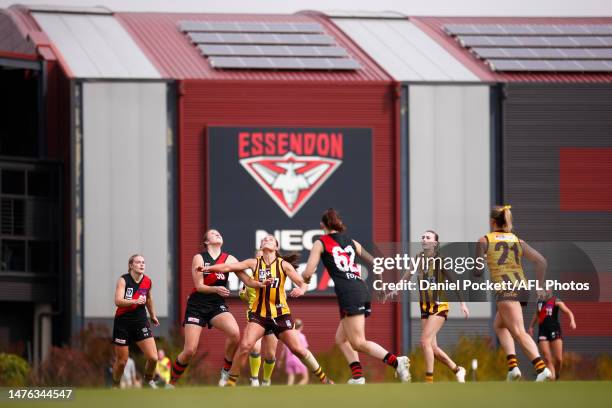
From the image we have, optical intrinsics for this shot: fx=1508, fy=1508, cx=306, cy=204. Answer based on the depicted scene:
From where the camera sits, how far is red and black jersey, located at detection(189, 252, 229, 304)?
19.2 meters

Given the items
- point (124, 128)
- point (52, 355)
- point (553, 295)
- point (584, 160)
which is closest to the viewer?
point (553, 295)

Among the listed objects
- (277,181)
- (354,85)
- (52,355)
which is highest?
(354,85)

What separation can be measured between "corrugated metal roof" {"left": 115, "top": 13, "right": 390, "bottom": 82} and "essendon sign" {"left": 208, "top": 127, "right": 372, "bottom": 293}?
1.50m

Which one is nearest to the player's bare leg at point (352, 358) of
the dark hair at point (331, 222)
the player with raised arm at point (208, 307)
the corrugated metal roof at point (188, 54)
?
the dark hair at point (331, 222)

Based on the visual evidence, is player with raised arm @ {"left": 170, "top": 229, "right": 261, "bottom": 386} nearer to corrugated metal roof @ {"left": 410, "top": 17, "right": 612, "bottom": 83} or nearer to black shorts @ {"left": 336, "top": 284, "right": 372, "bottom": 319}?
black shorts @ {"left": 336, "top": 284, "right": 372, "bottom": 319}

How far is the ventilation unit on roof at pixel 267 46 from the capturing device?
39.6m

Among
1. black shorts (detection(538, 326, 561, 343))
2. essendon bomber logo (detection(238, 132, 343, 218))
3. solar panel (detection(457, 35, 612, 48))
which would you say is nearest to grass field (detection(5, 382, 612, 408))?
black shorts (detection(538, 326, 561, 343))

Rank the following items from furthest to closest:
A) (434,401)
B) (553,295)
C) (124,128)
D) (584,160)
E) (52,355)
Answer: (584,160) < (124,128) < (52,355) < (553,295) < (434,401)

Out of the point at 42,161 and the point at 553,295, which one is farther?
the point at 42,161

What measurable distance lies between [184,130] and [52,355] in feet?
22.8

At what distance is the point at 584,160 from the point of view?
40.1 meters

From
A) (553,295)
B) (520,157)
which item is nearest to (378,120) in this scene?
(520,157)

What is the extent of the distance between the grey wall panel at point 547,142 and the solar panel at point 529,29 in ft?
14.8

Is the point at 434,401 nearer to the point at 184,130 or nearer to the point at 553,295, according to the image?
the point at 553,295
